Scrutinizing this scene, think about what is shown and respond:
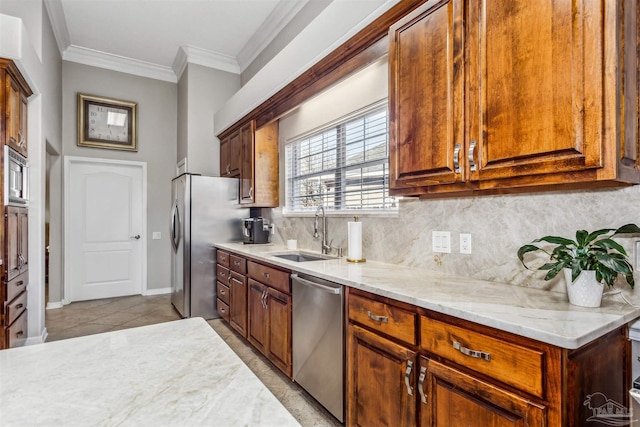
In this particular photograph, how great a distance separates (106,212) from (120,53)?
2.31 metres

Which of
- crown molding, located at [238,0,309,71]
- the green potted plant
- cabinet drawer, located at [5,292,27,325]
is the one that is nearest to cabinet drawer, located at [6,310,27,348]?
cabinet drawer, located at [5,292,27,325]

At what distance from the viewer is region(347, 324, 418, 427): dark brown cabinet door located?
60.1 inches

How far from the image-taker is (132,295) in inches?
210

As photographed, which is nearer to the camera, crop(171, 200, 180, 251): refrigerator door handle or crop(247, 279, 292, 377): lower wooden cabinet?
crop(247, 279, 292, 377): lower wooden cabinet

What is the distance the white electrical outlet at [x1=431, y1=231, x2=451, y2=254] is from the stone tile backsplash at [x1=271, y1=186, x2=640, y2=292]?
26mm

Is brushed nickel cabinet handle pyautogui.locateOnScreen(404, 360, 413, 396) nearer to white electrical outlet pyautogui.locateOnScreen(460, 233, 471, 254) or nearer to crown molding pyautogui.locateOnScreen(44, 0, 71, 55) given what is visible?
white electrical outlet pyautogui.locateOnScreen(460, 233, 471, 254)

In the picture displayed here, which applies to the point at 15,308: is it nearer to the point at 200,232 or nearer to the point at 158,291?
the point at 200,232

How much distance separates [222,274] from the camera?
3963 millimetres

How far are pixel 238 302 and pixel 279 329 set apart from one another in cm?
97

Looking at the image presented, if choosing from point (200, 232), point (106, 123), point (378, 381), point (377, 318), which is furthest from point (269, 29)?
point (378, 381)

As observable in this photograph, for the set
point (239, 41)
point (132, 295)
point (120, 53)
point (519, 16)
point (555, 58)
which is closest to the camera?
point (555, 58)

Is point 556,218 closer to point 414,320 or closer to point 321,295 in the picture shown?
point 414,320

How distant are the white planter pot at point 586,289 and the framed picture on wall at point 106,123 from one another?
5.63 meters

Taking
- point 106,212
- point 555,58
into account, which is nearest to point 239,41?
point 106,212
